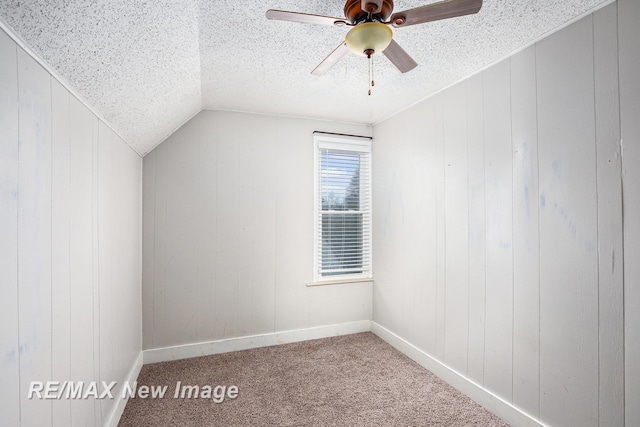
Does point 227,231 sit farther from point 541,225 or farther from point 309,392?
point 541,225

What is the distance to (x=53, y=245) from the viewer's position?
130 centimetres

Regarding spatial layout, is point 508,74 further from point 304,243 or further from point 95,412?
point 95,412

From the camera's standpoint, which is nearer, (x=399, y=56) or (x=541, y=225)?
(x=399, y=56)

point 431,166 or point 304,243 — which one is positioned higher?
point 431,166

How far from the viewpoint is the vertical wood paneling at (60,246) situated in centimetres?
129

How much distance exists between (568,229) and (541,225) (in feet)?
0.51

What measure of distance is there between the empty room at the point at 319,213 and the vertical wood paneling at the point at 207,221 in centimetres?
2

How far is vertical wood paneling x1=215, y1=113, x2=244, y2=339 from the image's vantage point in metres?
3.21

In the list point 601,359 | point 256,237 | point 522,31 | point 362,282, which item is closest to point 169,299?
point 256,237

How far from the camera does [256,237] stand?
11.0ft

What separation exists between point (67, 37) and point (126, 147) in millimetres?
1354

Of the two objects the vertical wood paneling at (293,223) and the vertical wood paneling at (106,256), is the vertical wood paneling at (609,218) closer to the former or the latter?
the vertical wood paneling at (293,223)

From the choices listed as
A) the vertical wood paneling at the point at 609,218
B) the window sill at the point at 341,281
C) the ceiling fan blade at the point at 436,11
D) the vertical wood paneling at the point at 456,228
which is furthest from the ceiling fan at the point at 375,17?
the window sill at the point at 341,281

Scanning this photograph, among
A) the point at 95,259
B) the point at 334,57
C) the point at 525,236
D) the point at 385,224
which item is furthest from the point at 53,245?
the point at 385,224
